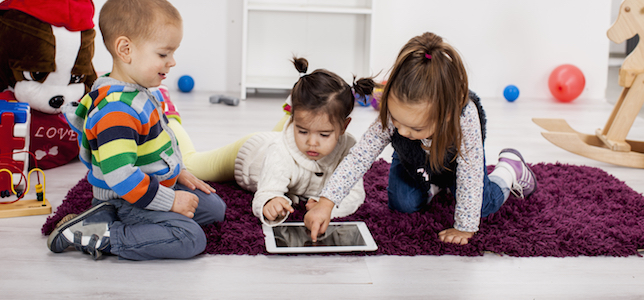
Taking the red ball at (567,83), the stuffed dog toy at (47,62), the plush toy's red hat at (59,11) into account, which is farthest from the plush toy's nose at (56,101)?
the red ball at (567,83)

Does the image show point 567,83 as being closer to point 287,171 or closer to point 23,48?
point 287,171

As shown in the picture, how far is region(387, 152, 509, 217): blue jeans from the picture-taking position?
1.22 metres

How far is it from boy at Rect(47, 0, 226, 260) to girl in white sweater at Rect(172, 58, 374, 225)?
0.18 metres

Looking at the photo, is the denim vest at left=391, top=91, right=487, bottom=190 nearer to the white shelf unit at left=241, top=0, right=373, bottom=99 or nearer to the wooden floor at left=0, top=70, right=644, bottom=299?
the wooden floor at left=0, top=70, right=644, bottom=299

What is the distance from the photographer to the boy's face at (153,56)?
0.96m

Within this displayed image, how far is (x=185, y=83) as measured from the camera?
2.87m

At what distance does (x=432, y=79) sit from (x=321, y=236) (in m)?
0.37

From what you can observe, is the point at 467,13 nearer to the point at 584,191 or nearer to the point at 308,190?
the point at 584,191

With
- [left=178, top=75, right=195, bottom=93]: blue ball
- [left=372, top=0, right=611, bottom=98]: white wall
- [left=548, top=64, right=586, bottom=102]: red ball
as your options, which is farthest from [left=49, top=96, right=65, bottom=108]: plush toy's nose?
[left=548, top=64, right=586, bottom=102]: red ball

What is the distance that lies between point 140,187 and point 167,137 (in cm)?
13

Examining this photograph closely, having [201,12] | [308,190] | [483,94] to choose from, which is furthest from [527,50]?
[308,190]

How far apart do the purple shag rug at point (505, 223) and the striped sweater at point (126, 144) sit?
0.15 metres

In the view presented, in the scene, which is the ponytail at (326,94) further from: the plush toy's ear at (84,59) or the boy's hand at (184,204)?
the plush toy's ear at (84,59)

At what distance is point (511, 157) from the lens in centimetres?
141
